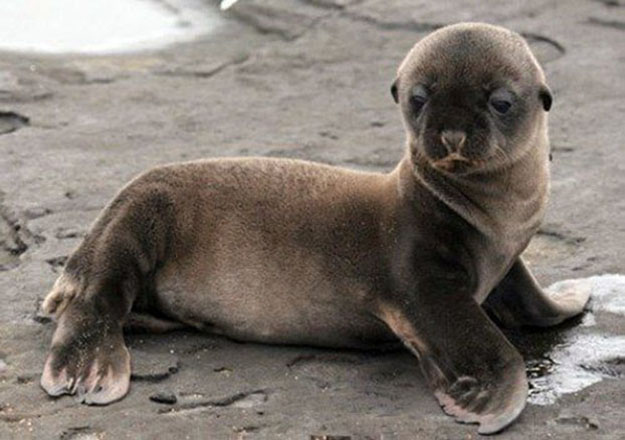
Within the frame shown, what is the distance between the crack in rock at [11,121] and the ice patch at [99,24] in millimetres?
1593

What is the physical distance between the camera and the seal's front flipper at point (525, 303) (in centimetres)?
592

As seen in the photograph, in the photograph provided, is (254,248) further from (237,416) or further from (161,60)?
A: (161,60)

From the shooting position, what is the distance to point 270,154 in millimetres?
8242

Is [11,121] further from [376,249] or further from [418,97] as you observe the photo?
[418,97]

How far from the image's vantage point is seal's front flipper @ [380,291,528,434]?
16.8ft

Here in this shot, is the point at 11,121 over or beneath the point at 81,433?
beneath

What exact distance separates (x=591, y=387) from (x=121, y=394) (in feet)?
5.12

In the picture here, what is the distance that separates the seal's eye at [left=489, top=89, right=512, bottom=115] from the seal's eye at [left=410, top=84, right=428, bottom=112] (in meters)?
0.22

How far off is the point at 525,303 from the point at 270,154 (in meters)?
2.60

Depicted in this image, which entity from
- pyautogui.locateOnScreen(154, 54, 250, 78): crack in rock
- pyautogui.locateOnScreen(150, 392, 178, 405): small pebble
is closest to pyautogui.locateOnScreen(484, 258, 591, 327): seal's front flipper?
pyautogui.locateOnScreen(150, 392, 178, 405): small pebble

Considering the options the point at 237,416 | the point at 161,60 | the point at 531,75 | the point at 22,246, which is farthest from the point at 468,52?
the point at 161,60

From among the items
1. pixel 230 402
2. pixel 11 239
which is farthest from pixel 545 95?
pixel 11 239

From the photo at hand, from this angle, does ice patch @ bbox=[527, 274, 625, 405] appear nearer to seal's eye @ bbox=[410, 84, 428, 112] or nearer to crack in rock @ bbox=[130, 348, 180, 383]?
seal's eye @ bbox=[410, 84, 428, 112]

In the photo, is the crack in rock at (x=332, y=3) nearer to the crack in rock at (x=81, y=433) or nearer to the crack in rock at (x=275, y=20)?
the crack in rock at (x=275, y=20)
